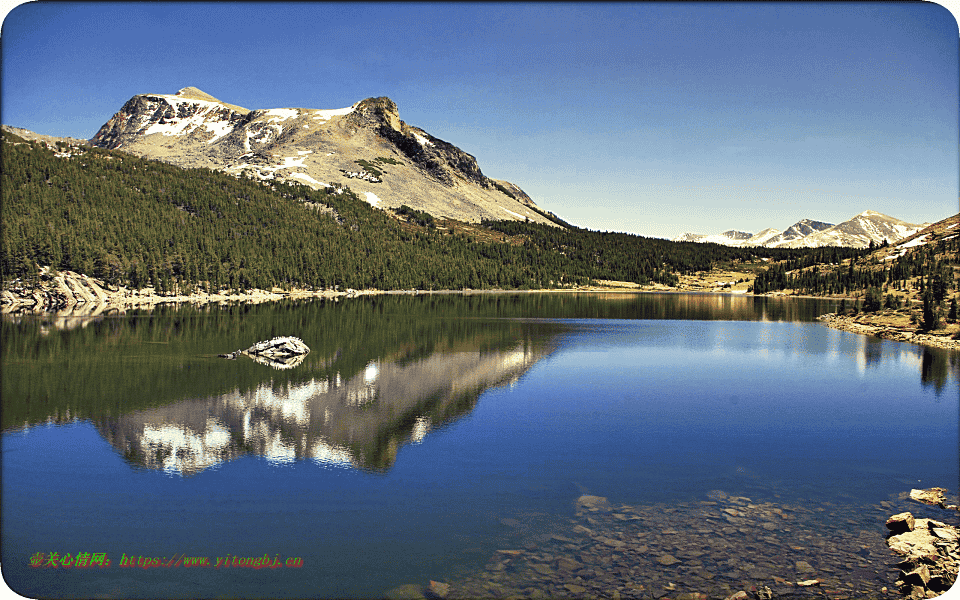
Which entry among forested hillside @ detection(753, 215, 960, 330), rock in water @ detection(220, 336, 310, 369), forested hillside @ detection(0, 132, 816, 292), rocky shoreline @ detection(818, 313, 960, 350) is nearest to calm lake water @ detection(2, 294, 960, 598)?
rock in water @ detection(220, 336, 310, 369)

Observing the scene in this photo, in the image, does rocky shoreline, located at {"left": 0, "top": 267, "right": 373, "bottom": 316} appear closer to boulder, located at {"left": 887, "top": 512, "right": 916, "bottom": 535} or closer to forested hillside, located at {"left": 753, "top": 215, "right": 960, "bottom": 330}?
boulder, located at {"left": 887, "top": 512, "right": 916, "bottom": 535}

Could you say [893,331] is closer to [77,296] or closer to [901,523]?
[901,523]

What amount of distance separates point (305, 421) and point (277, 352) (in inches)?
801

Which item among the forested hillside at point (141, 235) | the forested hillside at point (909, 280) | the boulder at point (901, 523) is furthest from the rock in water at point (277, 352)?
the forested hillside at point (141, 235)

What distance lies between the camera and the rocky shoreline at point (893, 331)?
194ft

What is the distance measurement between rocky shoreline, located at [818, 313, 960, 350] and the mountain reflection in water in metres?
48.7

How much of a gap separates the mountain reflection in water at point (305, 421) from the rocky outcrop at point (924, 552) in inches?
615

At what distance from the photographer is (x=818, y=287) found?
Result: 18950 cm

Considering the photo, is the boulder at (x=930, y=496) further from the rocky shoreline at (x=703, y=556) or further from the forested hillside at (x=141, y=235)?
the forested hillside at (x=141, y=235)

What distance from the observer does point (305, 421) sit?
27.2m

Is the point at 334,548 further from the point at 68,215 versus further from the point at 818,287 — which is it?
the point at 818,287

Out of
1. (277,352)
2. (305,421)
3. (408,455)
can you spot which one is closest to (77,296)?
(277,352)

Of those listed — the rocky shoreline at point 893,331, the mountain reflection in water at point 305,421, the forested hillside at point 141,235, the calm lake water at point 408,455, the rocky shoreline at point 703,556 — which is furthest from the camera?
the forested hillside at point 141,235

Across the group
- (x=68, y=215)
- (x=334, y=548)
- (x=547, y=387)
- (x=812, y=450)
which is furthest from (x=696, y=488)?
(x=68, y=215)
